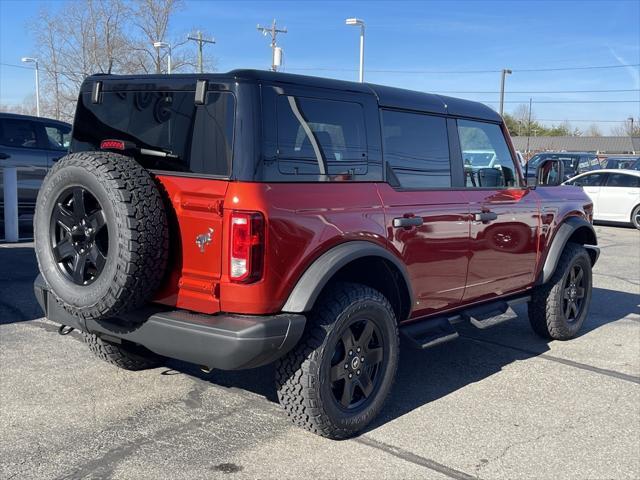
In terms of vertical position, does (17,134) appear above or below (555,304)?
above

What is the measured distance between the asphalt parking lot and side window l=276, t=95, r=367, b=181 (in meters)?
1.54

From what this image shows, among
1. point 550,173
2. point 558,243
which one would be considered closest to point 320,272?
point 558,243

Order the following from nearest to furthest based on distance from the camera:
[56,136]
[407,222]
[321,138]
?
[321,138], [407,222], [56,136]

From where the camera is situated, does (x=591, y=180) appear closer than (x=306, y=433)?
No

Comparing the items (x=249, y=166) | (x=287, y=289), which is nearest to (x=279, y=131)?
(x=249, y=166)

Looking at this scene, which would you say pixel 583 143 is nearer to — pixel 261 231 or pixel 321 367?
pixel 321 367

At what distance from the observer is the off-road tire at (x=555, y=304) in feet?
19.5

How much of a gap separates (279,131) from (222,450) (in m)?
1.74

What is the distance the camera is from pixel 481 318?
16.4 feet

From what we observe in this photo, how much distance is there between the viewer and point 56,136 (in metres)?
10.9

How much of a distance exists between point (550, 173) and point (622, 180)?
40.6 ft

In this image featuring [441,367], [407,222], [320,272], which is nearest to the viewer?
[320,272]

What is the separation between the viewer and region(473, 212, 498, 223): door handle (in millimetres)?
4836

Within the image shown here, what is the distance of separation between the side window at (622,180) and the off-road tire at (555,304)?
39.1 feet
